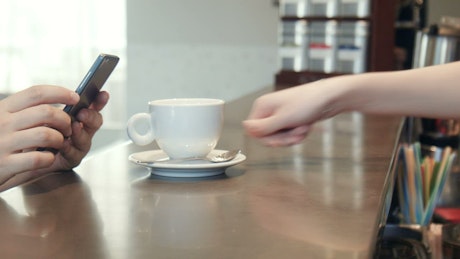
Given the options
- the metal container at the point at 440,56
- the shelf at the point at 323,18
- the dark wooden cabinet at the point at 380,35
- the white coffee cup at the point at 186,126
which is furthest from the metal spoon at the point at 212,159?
the shelf at the point at 323,18

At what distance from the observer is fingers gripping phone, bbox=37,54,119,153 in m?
0.76

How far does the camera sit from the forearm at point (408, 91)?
0.69 metres

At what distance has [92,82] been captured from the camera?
783 millimetres

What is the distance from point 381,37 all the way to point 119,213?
178 centimetres

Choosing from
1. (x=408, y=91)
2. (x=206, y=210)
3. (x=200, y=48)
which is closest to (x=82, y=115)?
(x=206, y=210)

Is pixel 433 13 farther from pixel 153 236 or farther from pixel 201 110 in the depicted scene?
pixel 153 236

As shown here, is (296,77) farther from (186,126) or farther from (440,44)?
(186,126)

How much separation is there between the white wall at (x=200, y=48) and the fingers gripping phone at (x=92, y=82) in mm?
2076

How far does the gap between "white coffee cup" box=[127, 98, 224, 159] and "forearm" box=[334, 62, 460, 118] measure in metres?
0.16

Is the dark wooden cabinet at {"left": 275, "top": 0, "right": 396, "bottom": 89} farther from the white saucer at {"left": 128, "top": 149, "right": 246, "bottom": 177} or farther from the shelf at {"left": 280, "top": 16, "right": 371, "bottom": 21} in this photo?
the white saucer at {"left": 128, "top": 149, "right": 246, "bottom": 177}

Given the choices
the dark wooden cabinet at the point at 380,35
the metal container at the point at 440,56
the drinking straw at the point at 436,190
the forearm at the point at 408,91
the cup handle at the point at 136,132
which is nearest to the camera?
the forearm at the point at 408,91

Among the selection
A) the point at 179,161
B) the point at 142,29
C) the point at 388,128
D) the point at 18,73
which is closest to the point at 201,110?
the point at 179,161

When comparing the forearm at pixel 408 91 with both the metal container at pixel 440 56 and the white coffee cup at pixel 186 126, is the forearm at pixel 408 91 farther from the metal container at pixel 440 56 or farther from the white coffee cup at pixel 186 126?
the metal container at pixel 440 56

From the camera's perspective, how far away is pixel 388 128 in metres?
1.26
